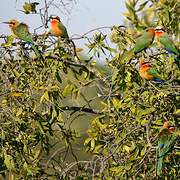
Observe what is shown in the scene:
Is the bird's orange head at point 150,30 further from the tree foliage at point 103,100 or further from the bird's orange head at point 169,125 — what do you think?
the bird's orange head at point 169,125

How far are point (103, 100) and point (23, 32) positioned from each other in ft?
3.22

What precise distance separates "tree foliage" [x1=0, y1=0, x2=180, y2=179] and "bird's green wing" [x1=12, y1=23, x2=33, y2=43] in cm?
6

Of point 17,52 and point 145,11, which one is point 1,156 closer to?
point 17,52

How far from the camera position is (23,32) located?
2.96 metres

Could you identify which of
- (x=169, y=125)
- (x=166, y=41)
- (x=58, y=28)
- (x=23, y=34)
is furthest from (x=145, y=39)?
(x=58, y=28)

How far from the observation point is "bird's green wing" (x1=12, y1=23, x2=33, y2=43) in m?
2.92

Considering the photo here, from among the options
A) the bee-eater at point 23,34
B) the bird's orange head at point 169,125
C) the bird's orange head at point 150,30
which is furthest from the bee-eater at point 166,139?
the bee-eater at point 23,34

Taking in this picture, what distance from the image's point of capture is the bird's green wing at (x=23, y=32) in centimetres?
292

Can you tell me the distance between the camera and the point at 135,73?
9.18ft

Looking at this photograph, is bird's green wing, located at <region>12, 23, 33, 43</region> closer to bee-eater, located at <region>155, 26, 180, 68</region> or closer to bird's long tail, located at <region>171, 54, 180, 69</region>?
bee-eater, located at <region>155, 26, 180, 68</region>

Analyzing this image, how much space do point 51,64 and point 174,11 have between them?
1.10m

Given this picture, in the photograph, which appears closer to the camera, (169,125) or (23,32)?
(169,125)

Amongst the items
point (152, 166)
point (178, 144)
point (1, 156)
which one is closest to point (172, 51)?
point (178, 144)

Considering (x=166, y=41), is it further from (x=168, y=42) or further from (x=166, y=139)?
(x=166, y=139)
